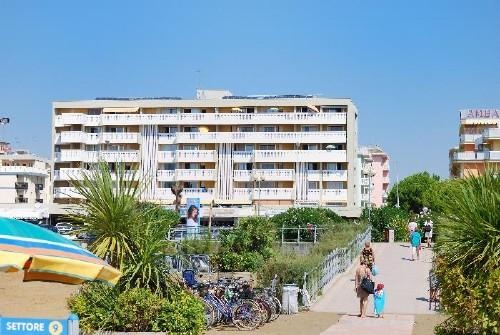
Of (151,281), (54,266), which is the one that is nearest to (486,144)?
(151,281)

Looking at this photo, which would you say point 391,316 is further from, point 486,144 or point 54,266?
point 486,144

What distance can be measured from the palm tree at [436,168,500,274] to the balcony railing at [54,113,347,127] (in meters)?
60.5

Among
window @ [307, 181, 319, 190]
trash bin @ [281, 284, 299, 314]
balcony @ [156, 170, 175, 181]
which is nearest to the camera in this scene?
trash bin @ [281, 284, 299, 314]

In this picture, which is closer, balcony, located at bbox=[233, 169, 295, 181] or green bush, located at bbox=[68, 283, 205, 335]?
green bush, located at bbox=[68, 283, 205, 335]

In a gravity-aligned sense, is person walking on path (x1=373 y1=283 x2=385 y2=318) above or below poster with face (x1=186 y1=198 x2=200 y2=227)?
below

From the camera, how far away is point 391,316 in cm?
2005

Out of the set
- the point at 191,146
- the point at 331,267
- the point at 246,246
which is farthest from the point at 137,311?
the point at 191,146

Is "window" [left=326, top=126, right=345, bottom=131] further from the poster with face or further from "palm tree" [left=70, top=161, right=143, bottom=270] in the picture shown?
"palm tree" [left=70, top=161, right=143, bottom=270]

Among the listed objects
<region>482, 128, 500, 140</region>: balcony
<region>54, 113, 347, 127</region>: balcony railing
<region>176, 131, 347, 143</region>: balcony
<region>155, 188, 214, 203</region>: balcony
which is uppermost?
<region>54, 113, 347, 127</region>: balcony railing

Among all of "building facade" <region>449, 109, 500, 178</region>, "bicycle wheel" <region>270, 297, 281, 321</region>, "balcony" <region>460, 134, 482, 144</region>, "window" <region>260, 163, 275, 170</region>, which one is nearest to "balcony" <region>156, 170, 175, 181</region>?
"window" <region>260, 163, 275, 170</region>

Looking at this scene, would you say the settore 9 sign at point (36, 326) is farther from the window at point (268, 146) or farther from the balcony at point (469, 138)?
the balcony at point (469, 138)

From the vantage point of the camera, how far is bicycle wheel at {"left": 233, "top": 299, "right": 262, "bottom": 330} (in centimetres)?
1777

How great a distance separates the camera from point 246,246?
1315 inches

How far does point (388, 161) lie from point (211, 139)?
92570 mm
